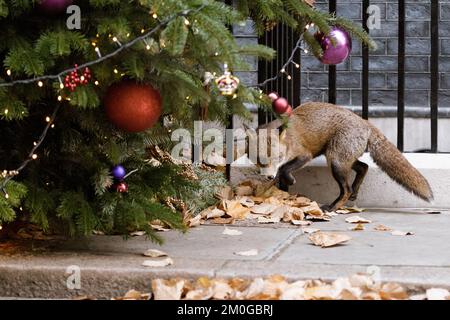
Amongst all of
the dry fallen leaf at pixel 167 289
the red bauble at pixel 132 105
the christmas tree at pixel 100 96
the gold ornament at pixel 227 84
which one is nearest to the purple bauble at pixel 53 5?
the christmas tree at pixel 100 96

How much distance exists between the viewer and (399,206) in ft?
17.0

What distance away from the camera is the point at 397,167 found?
495 centimetres

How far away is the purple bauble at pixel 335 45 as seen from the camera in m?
4.37

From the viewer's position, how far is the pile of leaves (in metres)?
2.92

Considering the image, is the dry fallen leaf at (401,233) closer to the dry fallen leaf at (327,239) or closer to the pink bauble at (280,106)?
the dry fallen leaf at (327,239)

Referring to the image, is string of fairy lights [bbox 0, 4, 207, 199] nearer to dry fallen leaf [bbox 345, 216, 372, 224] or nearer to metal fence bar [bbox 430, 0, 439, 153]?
dry fallen leaf [bbox 345, 216, 372, 224]

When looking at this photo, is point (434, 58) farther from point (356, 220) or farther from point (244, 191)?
point (244, 191)

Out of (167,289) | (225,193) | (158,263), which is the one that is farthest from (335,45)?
(167,289)

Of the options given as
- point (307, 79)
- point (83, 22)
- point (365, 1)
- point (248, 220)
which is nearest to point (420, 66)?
point (307, 79)

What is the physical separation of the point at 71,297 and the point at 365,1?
3043 mm

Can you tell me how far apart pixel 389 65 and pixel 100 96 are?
641 centimetres

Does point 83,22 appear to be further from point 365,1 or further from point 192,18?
point 365,1

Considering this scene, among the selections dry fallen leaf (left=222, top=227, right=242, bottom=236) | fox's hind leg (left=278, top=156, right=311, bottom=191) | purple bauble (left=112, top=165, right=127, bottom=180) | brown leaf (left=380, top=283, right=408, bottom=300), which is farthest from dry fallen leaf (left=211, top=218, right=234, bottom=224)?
brown leaf (left=380, top=283, right=408, bottom=300)

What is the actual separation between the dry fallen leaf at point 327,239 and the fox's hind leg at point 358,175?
49.6 inches
